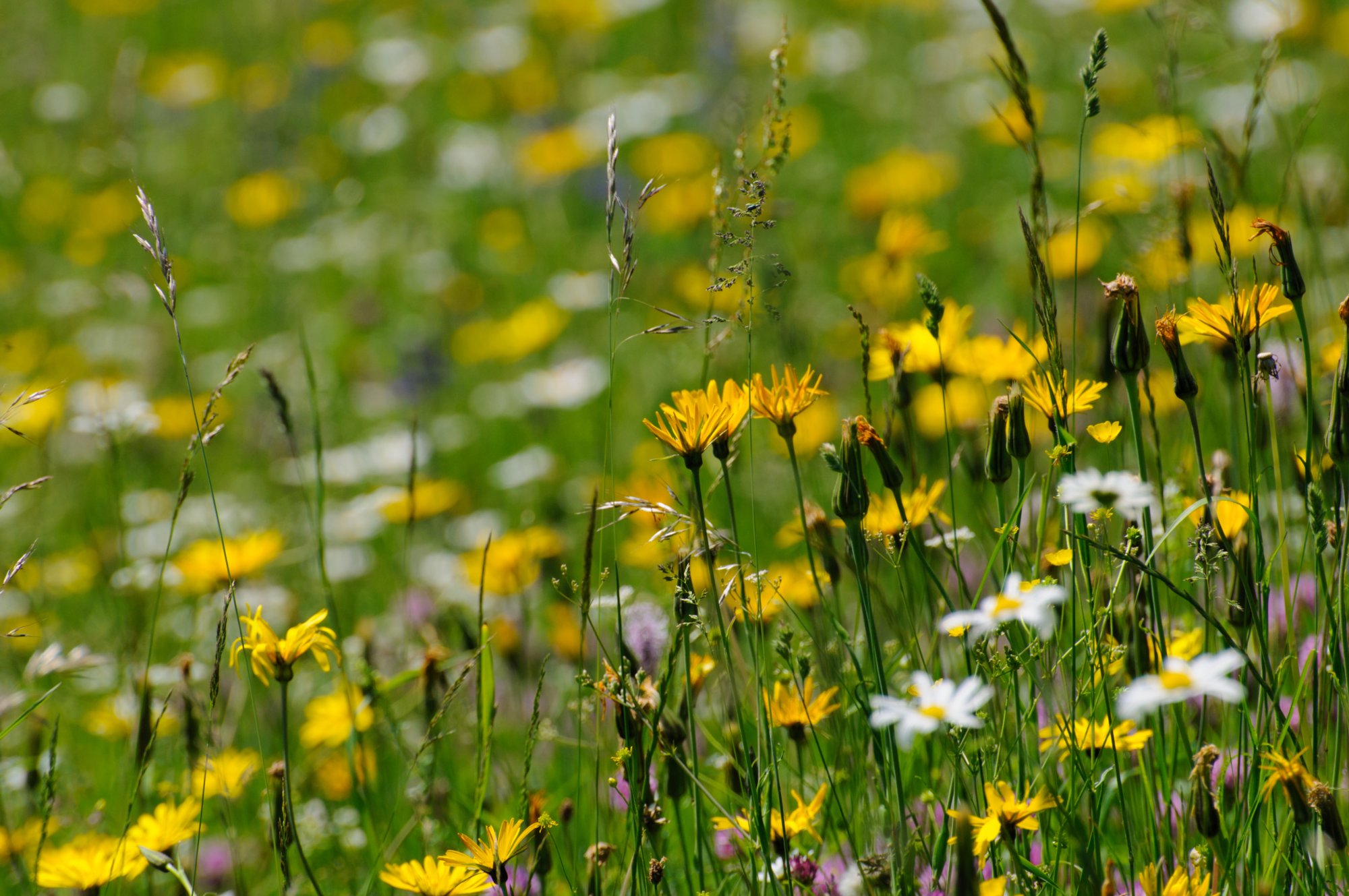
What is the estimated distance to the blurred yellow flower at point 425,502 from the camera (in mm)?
2604

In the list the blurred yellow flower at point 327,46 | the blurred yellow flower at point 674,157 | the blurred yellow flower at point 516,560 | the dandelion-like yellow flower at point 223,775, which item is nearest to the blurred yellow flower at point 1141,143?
the blurred yellow flower at point 674,157

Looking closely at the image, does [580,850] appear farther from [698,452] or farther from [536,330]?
[536,330]

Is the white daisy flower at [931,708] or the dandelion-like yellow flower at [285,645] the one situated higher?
the dandelion-like yellow flower at [285,645]

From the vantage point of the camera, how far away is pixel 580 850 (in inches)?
62.7

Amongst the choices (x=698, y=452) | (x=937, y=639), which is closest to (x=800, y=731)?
(x=937, y=639)

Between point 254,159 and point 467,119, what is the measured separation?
108cm

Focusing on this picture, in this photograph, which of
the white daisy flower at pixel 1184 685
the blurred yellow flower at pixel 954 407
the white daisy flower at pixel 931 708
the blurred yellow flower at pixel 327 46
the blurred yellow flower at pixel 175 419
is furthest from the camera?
the blurred yellow flower at pixel 327 46

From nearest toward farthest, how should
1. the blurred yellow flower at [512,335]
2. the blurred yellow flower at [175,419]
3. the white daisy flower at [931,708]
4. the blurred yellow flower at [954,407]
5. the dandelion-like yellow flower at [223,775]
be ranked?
the white daisy flower at [931,708], the dandelion-like yellow flower at [223,775], the blurred yellow flower at [954,407], the blurred yellow flower at [175,419], the blurred yellow flower at [512,335]

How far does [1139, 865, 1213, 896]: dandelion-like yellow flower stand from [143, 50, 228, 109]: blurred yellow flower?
6457 millimetres

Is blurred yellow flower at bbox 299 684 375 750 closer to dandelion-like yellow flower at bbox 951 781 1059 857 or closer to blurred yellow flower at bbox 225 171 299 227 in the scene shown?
dandelion-like yellow flower at bbox 951 781 1059 857

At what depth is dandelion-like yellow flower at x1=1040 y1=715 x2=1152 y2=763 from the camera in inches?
40.2

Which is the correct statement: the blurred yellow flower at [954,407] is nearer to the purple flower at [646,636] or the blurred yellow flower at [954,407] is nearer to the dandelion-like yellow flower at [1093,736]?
the purple flower at [646,636]

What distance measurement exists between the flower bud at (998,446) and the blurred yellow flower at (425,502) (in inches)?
61.9

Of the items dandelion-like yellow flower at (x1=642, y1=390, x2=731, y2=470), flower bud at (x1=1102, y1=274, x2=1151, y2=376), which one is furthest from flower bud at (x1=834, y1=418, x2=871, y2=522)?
flower bud at (x1=1102, y1=274, x2=1151, y2=376)
